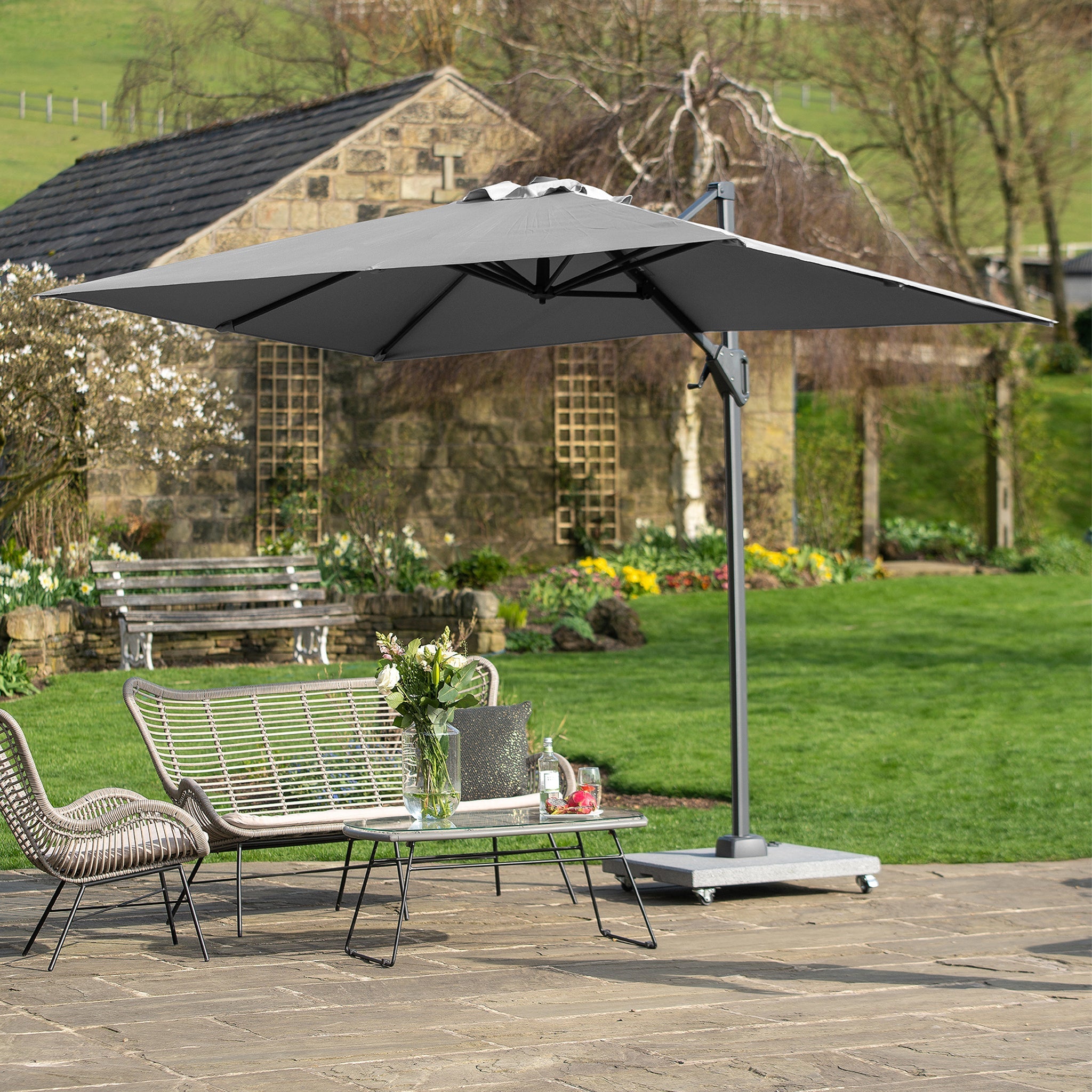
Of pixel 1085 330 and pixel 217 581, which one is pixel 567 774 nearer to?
pixel 217 581

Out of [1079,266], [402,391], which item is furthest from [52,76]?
[1079,266]

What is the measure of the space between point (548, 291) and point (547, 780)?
1.94 metres

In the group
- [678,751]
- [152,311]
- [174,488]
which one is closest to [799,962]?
[152,311]

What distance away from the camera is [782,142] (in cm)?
1611

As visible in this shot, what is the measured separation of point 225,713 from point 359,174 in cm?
1119

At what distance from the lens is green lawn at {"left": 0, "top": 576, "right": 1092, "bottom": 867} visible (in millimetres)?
7340

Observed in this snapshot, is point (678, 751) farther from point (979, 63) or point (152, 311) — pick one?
point (979, 63)

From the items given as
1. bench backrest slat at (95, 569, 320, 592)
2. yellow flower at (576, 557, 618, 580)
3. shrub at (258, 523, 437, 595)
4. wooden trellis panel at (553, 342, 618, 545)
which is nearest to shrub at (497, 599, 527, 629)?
shrub at (258, 523, 437, 595)

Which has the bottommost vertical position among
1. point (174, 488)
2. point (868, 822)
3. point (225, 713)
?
point (868, 822)

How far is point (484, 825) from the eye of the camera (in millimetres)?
4844

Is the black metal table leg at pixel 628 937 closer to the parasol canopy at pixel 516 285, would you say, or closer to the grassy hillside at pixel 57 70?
the parasol canopy at pixel 516 285

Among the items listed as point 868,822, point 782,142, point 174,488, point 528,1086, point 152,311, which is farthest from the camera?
point 782,142

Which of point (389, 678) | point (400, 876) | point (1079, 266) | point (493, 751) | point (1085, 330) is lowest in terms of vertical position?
point (400, 876)

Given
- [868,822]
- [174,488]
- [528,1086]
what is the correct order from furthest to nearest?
[174,488] → [868,822] → [528,1086]
